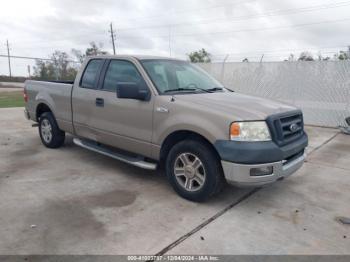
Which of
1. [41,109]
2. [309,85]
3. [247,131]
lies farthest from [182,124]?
[309,85]

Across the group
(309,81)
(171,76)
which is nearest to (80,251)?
(171,76)

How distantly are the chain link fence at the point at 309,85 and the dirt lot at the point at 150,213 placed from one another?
16.6 feet

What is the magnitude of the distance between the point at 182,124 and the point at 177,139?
37cm

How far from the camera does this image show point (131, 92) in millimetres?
4109

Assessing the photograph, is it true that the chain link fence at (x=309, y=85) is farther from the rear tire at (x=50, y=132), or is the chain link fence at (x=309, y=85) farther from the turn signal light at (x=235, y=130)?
the turn signal light at (x=235, y=130)

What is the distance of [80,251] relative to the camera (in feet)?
9.37

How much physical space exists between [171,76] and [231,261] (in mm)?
2783

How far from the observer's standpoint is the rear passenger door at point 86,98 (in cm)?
510

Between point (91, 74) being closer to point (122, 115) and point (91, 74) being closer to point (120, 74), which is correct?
point (120, 74)

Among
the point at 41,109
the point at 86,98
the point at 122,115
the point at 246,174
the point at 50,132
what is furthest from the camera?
the point at 41,109

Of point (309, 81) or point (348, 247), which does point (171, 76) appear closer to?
point (348, 247)

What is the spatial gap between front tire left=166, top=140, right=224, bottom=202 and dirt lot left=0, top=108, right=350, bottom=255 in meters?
0.17

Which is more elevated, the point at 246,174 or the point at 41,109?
the point at 41,109

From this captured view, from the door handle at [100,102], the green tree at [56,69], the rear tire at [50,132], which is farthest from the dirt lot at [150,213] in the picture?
the green tree at [56,69]
